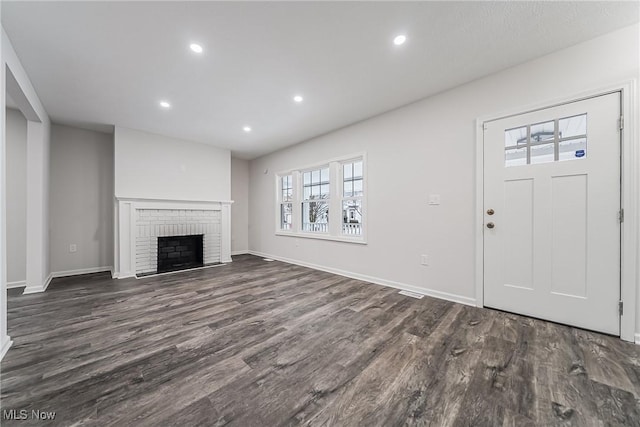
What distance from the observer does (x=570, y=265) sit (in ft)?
7.11

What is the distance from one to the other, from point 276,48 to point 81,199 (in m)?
4.63

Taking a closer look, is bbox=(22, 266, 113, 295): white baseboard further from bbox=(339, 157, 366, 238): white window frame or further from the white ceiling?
bbox=(339, 157, 366, 238): white window frame

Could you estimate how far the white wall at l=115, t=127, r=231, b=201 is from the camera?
4.11 meters

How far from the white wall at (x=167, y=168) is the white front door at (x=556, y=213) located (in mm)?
4904

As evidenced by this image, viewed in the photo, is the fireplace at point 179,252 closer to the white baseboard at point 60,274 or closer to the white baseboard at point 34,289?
the white baseboard at point 60,274

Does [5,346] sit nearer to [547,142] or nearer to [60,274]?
[60,274]

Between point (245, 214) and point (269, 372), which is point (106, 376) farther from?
point (245, 214)

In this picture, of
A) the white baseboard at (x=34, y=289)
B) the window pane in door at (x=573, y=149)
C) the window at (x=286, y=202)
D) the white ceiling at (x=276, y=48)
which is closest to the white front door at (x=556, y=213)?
the window pane in door at (x=573, y=149)

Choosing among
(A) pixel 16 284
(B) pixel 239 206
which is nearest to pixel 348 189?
(B) pixel 239 206

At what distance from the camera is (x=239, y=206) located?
6.33 metres

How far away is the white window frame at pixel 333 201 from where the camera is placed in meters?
3.77

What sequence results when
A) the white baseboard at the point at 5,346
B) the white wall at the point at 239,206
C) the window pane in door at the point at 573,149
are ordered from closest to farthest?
the white baseboard at the point at 5,346 < the window pane in door at the point at 573,149 < the white wall at the point at 239,206

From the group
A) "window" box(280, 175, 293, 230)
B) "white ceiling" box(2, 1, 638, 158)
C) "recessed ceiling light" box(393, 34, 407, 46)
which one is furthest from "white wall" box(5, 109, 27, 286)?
"recessed ceiling light" box(393, 34, 407, 46)

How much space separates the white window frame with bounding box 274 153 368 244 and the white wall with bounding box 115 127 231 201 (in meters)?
1.41
